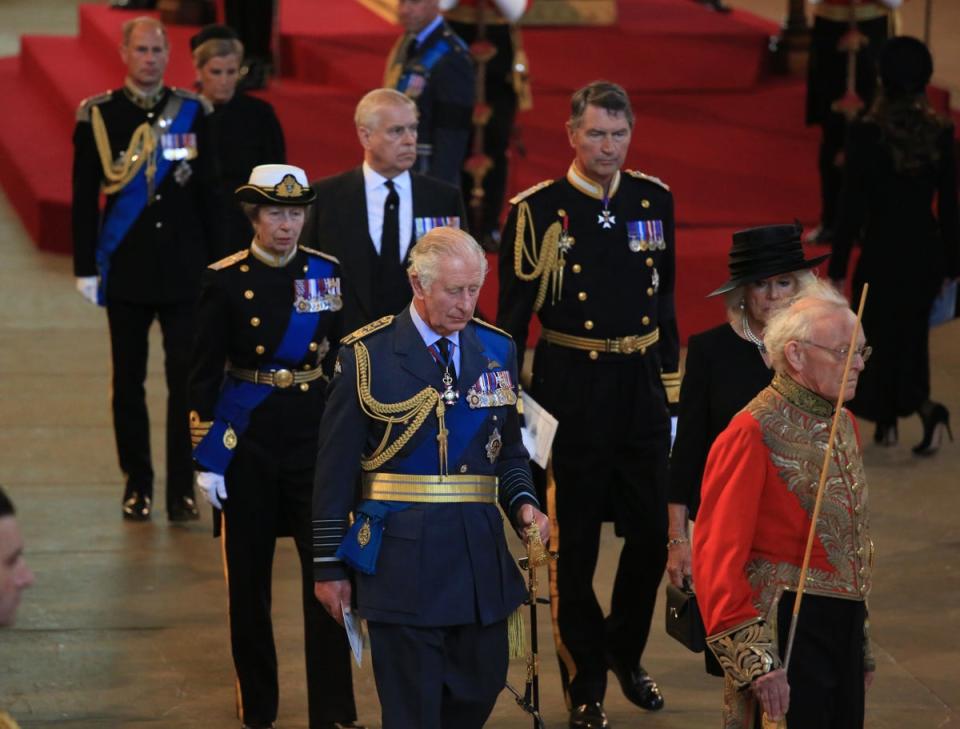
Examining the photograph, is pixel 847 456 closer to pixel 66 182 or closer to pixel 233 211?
pixel 233 211

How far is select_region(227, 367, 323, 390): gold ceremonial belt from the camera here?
5738 millimetres

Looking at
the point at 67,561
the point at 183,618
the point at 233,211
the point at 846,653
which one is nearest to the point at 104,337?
the point at 233,211

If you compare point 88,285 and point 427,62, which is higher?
point 427,62

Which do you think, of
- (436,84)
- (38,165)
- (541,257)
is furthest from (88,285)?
(38,165)

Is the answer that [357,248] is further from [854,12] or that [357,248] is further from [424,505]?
[854,12]

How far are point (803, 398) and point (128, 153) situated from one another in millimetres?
4117

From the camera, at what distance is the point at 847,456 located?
14.2 feet

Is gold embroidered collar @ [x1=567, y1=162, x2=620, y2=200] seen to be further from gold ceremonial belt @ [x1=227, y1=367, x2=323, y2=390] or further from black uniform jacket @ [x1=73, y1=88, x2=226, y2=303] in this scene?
black uniform jacket @ [x1=73, y1=88, x2=226, y2=303]

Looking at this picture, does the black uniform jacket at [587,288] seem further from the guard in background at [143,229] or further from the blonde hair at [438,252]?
the guard in background at [143,229]

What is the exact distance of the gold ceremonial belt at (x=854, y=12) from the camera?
11.3m

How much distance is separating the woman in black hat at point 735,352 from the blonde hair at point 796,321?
548 mm

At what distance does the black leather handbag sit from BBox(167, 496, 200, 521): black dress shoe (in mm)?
3333

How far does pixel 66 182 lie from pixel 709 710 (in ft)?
25.0

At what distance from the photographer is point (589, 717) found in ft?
19.1
